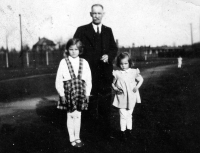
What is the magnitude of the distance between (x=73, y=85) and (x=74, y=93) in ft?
0.36

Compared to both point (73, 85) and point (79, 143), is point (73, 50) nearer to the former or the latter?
point (73, 85)

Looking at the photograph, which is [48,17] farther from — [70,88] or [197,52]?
[197,52]

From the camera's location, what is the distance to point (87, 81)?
345cm

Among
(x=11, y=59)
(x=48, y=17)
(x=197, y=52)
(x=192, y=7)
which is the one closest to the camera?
(x=192, y=7)

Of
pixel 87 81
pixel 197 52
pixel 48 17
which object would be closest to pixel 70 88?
pixel 87 81

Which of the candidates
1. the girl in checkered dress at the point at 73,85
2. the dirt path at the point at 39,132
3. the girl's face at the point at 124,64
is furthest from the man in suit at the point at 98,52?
the dirt path at the point at 39,132

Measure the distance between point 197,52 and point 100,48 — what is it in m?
26.7

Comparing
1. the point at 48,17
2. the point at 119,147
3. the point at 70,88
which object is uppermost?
the point at 48,17

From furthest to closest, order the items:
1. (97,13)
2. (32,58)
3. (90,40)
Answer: (32,58) < (90,40) < (97,13)

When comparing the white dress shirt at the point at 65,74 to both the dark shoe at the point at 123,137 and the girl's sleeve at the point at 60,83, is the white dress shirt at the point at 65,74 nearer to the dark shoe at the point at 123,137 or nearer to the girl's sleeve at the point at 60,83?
the girl's sleeve at the point at 60,83

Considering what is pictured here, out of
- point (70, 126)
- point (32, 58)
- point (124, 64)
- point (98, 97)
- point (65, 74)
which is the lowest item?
point (70, 126)

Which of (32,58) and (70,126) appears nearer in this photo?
(70,126)

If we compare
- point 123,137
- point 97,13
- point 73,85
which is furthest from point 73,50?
point 123,137

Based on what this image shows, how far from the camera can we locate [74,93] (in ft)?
10.8
